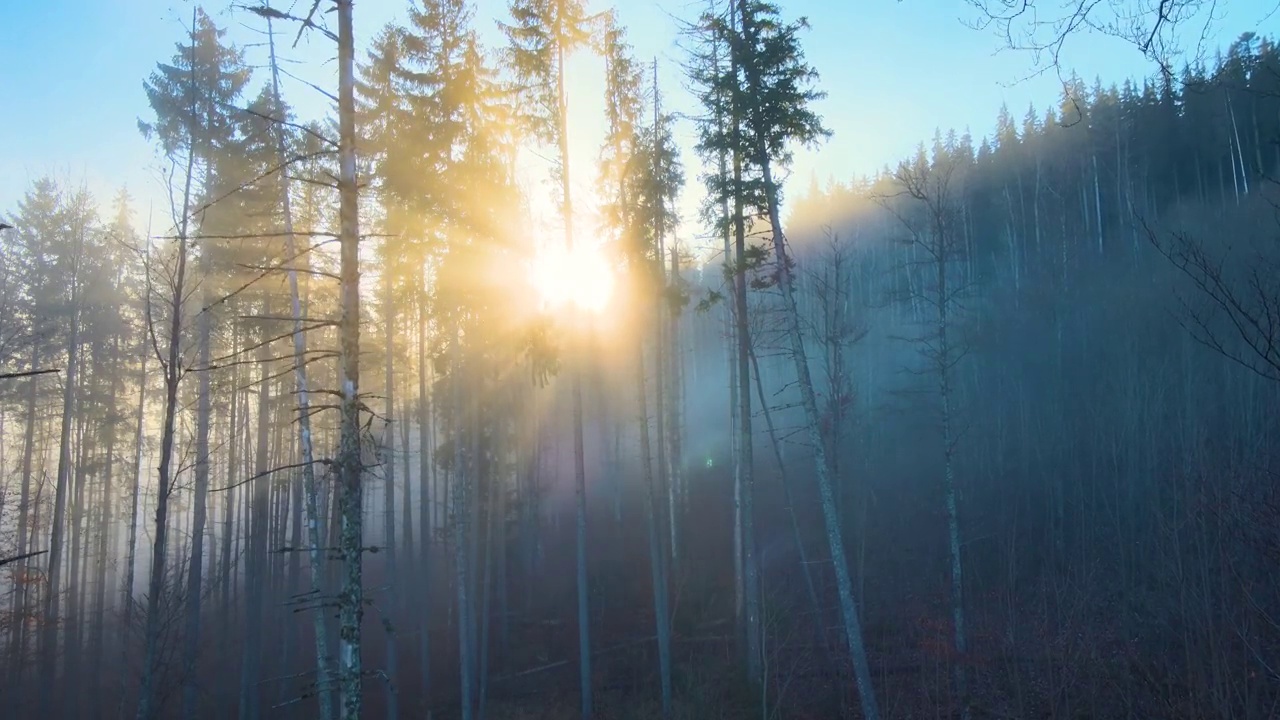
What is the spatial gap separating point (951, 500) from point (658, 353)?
9.56 meters

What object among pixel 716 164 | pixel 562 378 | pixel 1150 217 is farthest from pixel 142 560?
pixel 1150 217

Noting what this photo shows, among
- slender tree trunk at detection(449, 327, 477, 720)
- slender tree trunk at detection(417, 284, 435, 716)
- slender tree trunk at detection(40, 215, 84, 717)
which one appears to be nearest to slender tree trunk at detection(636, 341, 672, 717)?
slender tree trunk at detection(449, 327, 477, 720)

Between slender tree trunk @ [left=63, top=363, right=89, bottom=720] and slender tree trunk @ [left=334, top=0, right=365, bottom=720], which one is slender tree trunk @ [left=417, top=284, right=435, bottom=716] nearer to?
slender tree trunk @ [left=334, top=0, right=365, bottom=720]

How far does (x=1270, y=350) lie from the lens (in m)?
4.48

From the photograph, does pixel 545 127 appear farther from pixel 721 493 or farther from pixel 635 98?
pixel 721 493

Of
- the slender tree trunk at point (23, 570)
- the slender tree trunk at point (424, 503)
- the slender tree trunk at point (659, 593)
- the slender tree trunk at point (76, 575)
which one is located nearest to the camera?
the slender tree trunk at point (659, 593)

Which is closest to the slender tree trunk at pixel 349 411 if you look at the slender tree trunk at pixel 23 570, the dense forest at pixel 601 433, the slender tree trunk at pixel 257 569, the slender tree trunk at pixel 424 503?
the dense forest at pixel 601 433

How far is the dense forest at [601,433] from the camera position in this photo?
37.7 ft

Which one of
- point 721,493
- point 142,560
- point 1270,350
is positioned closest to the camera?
point 1270,350

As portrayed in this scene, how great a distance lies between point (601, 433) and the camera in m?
33.8

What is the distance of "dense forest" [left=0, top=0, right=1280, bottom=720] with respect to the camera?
11477 millimetres

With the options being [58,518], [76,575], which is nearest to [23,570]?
[58,518]

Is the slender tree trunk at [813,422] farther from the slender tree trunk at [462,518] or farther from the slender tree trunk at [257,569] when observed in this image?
the slender tree trunk at [257,569]

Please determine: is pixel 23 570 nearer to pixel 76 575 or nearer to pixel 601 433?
pixel 76 575
